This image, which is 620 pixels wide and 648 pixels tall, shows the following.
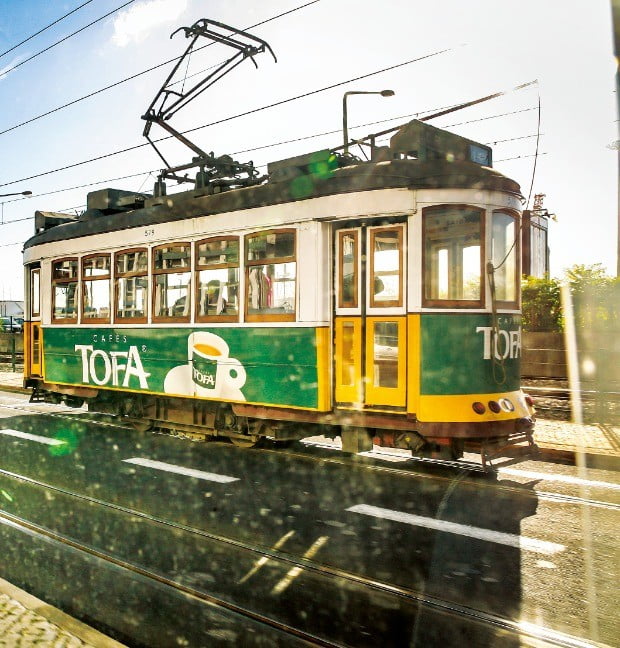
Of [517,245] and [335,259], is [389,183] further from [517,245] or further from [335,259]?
[517,245]

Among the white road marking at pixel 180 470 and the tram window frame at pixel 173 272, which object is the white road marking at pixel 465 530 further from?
the tram window frame at pixel 173 272

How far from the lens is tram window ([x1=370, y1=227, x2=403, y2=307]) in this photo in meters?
7.45

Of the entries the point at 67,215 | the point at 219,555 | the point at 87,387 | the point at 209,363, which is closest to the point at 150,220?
the point at 209,363

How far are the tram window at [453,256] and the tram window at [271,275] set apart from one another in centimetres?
167

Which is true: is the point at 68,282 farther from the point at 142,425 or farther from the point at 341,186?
the point at 341,186

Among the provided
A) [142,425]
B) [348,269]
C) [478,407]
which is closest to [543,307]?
[142,425]

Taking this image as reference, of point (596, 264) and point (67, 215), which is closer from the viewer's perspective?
point (67, 215)

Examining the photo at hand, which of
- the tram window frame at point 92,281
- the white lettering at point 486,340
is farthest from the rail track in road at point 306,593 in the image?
the tram window frame at point 92,281

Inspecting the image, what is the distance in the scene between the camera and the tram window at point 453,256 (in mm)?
7285

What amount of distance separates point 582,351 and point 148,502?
1559 cm

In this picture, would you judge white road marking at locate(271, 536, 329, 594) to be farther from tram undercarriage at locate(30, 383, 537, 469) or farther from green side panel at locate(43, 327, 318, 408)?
green side panel at locate(43, 327, 318, 408)

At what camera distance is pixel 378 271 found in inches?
299

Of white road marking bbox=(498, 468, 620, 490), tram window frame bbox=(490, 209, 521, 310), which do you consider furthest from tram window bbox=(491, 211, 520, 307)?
white road marking bbox=(498, 468, 620, 490)

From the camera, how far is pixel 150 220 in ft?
32.6
